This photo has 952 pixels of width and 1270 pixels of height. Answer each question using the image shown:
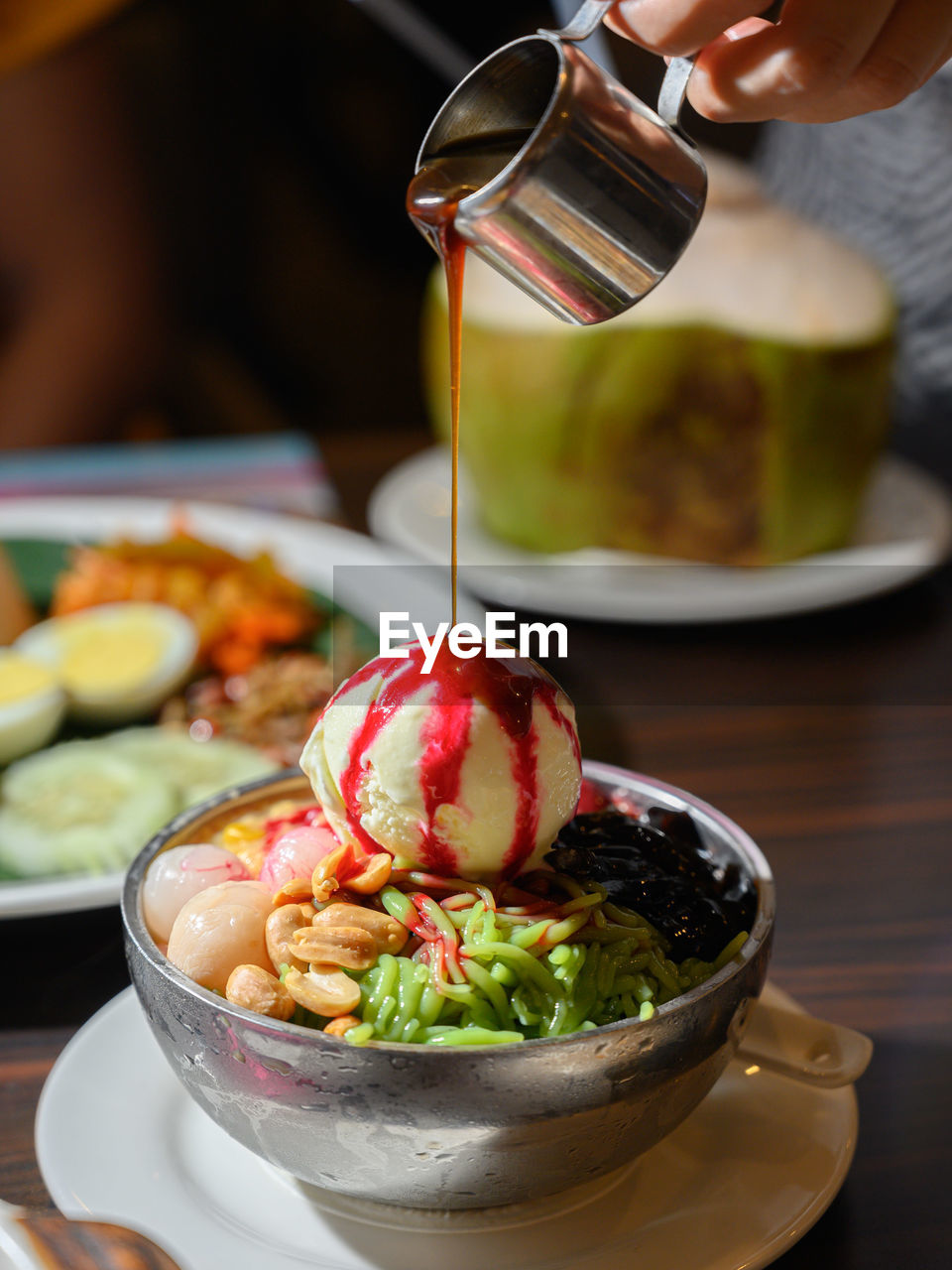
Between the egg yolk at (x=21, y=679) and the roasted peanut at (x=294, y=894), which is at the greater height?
the roasted peanut at (x=294, y=894)

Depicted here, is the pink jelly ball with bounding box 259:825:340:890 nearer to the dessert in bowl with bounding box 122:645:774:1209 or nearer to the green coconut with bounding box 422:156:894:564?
the dessert in bowl with bounding box 122:645:774:1209

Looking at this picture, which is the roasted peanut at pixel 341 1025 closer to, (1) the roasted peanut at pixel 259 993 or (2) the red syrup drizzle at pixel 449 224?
(1) the roasted peanut at pixel 259 993

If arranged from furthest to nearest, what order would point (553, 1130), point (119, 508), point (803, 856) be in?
1. point (119, 508)
2. point (803, 856)
3. point (553, 1130)

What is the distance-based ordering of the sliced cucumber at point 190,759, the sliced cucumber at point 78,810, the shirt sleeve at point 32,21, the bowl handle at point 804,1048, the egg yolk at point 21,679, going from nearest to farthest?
1. the bowl handle at point 804,1048
2. the sliced cucumber at point 78,810
3. the sliced cucumber at point 190,759
4. the egg yolk at point 21,679
5. the shirt sleeve at point 32,21

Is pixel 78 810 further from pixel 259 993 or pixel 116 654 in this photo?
pixel 259 993

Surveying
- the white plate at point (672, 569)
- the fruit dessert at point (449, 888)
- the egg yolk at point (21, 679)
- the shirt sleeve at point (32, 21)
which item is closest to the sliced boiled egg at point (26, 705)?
the egg yolk at point (21, 679)

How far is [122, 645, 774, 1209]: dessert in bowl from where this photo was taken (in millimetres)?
466

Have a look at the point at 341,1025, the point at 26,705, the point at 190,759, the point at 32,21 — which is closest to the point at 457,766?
the point at 341,1025

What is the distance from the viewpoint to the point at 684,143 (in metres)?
0.64

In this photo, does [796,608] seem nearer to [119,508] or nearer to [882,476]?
[882,476]

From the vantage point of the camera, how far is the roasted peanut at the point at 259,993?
497 millimetres

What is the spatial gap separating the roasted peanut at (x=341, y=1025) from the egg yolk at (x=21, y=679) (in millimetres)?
695

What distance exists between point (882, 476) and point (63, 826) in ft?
3.46

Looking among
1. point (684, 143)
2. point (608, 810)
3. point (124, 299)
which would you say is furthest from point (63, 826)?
point (124, 299)
